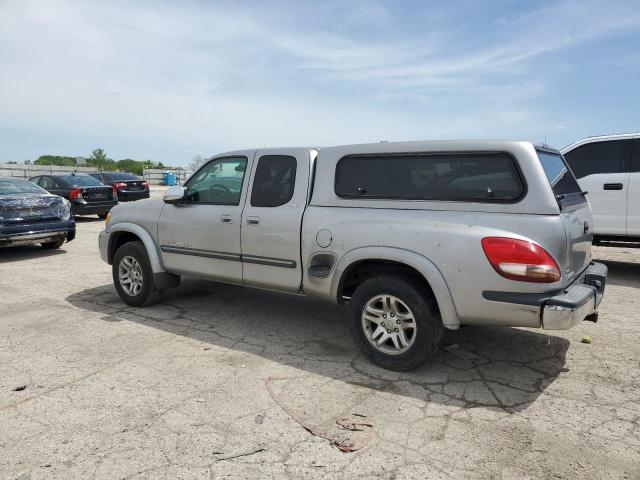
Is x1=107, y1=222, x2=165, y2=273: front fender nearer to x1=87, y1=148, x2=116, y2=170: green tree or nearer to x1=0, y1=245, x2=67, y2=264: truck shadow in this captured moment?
x1=0, y1=245, x2=67, y2=264: truck shadow

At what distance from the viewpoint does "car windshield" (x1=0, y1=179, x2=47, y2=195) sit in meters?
9.17

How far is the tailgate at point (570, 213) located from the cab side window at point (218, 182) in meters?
2.82

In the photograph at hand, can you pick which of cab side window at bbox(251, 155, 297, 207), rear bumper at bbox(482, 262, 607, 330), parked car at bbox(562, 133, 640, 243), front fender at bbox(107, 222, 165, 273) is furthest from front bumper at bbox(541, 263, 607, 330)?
parked car at bbox(562, 133, 640, 243)

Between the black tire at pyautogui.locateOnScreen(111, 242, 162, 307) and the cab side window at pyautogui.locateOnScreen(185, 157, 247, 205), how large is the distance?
0.95m

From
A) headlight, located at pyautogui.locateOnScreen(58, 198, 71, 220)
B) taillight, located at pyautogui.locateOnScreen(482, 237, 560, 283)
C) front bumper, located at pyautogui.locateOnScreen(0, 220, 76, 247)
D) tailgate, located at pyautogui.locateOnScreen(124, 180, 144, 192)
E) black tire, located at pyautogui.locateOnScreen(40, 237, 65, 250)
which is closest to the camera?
taillight, located at pyautogui.locateOnScreen(482, 237, 560, 283)

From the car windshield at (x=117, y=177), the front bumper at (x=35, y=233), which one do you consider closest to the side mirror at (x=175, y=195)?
the front bumper at (x=35, y=233)

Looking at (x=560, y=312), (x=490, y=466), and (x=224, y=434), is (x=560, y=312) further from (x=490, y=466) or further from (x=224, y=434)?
(x=224, y=434)

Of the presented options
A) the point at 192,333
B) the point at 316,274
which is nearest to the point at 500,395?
the point at 316,274

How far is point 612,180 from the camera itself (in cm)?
739

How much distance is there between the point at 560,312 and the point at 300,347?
2215 millimetres

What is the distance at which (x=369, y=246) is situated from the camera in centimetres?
385

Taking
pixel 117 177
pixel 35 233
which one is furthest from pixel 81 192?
pixel 35 233

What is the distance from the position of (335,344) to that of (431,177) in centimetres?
179

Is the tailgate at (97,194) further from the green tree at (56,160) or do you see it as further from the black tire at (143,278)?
the green tree at (56,160)
